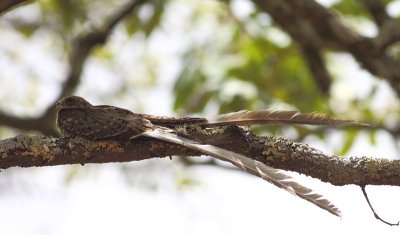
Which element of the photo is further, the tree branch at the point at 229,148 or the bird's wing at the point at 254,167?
the tree branch at the point at 229,148

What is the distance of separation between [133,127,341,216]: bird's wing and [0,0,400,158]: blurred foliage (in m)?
2.75

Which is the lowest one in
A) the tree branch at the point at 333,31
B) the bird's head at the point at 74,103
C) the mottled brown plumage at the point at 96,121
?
the mottled brown plumage at the point at 96,121

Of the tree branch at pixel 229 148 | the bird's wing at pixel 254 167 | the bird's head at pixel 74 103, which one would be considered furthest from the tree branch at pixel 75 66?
the bird's wing at pixel 254 167

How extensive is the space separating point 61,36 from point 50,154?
4.99 metres

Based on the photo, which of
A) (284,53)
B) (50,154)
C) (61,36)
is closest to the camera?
(50,154)

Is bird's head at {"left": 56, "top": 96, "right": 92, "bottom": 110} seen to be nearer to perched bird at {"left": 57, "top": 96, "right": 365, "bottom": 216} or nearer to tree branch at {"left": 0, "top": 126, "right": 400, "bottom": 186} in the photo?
perched bird at {"left": 57, "top": 96, "right": 365, "bottom": 216}

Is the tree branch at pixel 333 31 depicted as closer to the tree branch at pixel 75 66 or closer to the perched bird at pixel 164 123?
the tree branch at pixel 75 66

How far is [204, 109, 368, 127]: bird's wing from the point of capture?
7.07ft

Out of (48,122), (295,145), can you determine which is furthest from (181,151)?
(48,122)

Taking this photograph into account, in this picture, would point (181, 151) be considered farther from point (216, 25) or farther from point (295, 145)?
point (216, 25)

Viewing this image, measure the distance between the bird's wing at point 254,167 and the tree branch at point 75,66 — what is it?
10.0 feet

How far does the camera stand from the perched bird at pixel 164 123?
1964 millimetres

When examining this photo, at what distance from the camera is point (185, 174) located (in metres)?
7.61

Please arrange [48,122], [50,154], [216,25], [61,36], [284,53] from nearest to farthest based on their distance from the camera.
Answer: [50,154]
[48,122]
[284,53]
[216,25]
[61,36]
